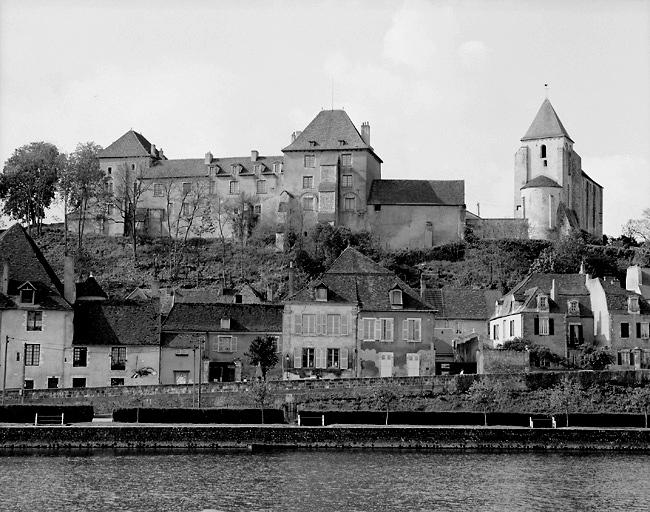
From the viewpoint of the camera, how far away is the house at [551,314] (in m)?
76.9

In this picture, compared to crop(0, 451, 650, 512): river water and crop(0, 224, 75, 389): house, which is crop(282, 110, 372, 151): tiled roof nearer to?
crop(0, 224, 75, 389): house

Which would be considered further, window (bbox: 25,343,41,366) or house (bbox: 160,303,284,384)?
house (bbox: 160,303,284,384)

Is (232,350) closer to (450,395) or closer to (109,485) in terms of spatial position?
(450,395)

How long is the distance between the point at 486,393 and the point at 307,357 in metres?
9.89

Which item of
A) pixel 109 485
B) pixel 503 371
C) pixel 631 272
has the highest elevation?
pixel 631 272

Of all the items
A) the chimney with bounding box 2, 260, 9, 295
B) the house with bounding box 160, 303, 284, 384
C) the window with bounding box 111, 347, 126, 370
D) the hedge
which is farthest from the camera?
the house with bounding box 160, 303, 284, 384

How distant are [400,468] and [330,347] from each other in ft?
69.7

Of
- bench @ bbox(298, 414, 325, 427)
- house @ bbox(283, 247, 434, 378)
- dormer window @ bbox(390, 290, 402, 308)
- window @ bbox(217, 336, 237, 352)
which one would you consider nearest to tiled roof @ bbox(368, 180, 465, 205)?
window @ bbox(217, 336, 237, 352)

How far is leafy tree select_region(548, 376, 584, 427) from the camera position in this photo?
2502 inches

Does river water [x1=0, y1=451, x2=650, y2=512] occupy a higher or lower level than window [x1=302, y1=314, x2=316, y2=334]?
lower

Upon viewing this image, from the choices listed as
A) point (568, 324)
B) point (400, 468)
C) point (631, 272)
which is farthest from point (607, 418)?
point (631, 272)

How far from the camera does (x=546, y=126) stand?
12238 cm

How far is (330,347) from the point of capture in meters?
68.1

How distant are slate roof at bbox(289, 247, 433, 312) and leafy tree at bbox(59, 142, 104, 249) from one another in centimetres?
4920
